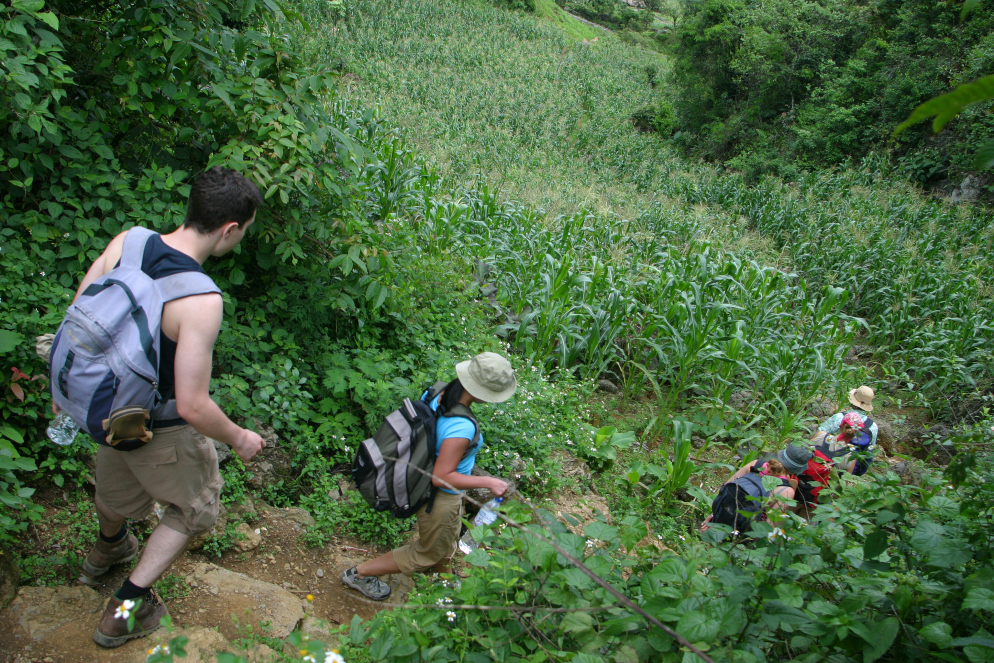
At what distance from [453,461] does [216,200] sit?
1350mm

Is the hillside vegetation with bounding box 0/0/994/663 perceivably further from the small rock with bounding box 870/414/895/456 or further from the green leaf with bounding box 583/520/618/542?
the small rock with bounding box 870/414/895/456

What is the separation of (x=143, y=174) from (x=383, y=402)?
1908 mm

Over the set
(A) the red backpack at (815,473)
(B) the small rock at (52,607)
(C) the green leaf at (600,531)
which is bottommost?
(B) the small rock at (52,607)

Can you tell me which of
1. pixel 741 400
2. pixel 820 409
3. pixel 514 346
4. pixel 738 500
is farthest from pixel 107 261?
pixel 820 409

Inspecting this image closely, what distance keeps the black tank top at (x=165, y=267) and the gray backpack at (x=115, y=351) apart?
0.03 meters

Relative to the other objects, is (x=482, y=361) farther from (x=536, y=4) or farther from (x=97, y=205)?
(x=536, y=4)

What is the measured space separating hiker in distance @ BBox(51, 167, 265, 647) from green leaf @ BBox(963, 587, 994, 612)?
2085 mm

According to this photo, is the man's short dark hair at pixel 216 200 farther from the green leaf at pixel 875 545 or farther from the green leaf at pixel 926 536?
the green leaf at pixel 926 536

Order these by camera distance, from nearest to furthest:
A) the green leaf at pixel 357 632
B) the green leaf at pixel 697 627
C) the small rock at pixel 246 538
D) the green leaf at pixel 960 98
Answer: the green leaf at pixel 960 98
the green leaf at pixel 697 627
the green leaf at pixel 357 632
the small rock at pixel 246 538

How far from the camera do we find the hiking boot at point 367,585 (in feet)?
9.47

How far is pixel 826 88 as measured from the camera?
1670cm

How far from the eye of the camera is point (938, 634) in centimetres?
143

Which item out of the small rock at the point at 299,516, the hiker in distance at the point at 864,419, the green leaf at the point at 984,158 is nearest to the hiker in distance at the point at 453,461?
the small rock at the point at 299,516

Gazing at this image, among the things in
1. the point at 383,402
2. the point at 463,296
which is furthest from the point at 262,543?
the point at 463,296
